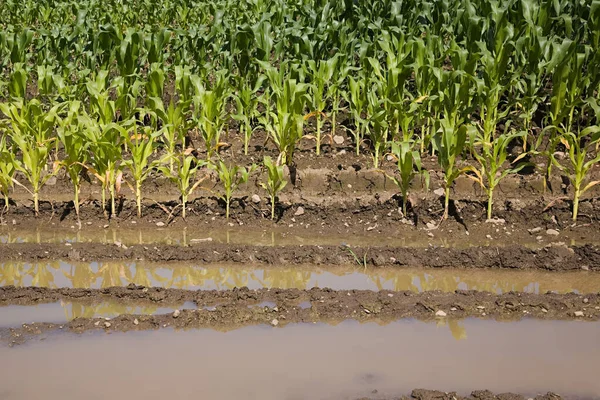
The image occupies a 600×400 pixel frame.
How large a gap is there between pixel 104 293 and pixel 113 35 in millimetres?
4591

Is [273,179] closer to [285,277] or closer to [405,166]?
[405,166]

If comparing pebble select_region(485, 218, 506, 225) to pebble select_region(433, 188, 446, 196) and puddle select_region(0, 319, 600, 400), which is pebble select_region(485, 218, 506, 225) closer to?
pebble select_region(433, 188, 446, 196)

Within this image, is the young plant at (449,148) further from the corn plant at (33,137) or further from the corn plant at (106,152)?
the corn plant at (33,137)

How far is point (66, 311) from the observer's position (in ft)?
20.0

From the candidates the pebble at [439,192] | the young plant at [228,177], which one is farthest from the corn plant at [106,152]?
the pebble at [439,192]

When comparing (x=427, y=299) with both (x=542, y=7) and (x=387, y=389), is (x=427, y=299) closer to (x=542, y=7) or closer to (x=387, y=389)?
(x=387, y=389)

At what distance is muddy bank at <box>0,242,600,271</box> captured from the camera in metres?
6.95

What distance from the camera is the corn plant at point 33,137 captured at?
8.01m

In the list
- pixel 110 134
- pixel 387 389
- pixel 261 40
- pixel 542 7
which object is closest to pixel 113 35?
pixel 261 40

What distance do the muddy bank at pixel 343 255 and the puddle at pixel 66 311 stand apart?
0.91 meters

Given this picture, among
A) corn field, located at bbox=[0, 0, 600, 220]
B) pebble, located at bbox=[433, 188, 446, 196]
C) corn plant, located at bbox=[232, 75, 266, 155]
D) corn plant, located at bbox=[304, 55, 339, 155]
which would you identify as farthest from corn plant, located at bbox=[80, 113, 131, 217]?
pebble, located at bbox=[433, 188, 446, 196]

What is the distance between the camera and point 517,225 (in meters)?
7.88

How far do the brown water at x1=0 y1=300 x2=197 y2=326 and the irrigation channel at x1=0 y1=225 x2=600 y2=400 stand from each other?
13mm

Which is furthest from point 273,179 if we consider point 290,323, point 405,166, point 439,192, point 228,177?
point 290,323
